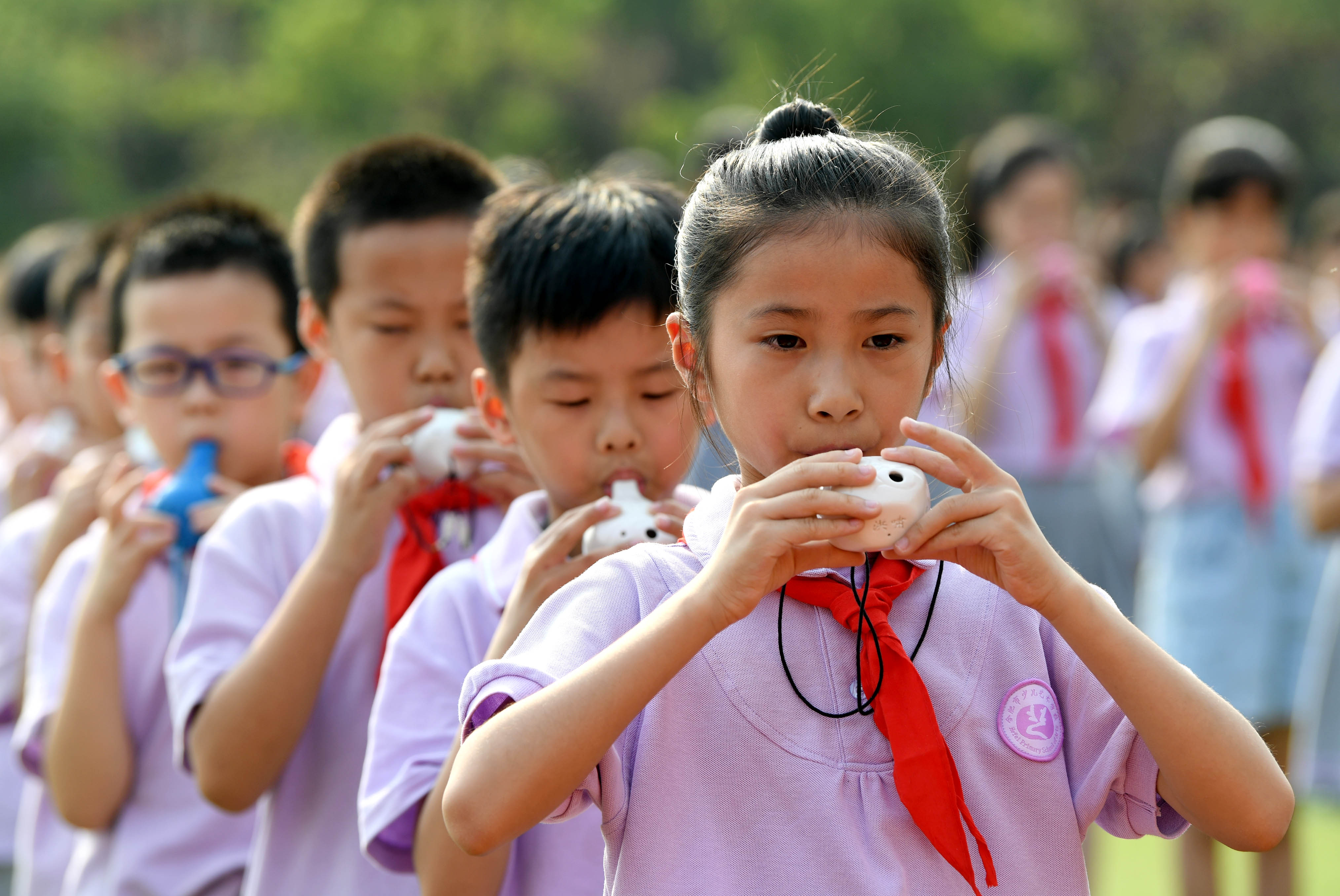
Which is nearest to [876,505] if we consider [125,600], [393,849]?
[393,849]

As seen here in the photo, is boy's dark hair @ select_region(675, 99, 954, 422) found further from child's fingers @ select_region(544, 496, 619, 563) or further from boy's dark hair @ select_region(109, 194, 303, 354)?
boy's dark hair @ select_region(109, 194, 303, 354)

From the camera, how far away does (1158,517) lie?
5844 mm

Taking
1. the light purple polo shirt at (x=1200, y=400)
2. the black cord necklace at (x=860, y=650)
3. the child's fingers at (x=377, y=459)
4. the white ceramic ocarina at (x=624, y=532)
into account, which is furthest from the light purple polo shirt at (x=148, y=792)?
the light purple polo shirt at (x=1200, y=400)

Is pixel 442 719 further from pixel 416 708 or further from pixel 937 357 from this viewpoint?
pixel 937 357

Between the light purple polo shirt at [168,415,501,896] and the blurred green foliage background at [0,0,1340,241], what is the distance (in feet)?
98.3

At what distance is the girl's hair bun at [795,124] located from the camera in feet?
6.29

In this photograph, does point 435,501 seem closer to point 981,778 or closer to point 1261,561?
point 981,778

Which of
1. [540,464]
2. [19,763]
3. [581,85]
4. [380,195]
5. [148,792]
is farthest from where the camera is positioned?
[581,85]

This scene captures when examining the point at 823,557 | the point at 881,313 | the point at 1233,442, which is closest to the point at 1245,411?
the point at 1233,442

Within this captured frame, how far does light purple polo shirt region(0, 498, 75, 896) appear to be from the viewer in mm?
3477

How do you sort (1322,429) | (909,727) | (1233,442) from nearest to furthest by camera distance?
(909,727)
(1322,429)
(1233,442)

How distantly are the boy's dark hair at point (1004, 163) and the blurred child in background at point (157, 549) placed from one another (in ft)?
11.9

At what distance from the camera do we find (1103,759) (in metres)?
1.74

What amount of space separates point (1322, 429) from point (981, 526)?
3.68 m
